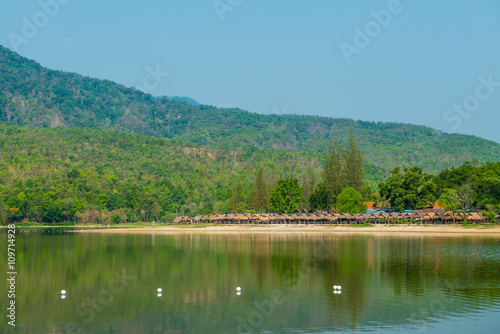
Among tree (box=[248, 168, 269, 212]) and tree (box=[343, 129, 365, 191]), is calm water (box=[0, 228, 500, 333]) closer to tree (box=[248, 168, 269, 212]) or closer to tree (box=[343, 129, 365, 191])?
tree (box=[343, 129, 365, 191])

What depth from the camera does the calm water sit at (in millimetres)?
24078

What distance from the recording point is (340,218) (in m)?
116

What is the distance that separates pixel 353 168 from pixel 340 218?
2128 centimetres

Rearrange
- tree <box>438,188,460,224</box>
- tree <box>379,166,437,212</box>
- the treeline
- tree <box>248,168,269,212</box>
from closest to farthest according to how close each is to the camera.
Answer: the treeline → tree <box>438,188,460,224</box> → tree <box>379,166,437,212</box> → tree <box>248,168,269,212</box>

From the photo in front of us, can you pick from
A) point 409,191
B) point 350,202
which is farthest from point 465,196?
point 350,202

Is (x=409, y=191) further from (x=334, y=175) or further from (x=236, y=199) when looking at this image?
(x=236, y=199)

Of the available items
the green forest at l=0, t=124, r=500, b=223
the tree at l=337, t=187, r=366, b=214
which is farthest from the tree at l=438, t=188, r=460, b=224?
the tree at l=337, t=187, r=366, b=214

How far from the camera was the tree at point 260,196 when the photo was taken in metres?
140

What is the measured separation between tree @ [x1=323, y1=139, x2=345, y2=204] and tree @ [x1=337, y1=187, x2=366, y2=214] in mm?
10153

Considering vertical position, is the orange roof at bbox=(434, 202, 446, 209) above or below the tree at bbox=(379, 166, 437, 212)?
below

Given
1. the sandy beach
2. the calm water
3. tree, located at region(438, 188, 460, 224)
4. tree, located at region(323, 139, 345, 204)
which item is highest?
tree, located at region(323, 139, 345, 204)

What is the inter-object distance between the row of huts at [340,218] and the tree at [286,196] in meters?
3.48

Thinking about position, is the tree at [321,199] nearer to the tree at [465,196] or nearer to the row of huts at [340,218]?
the row of huts at [340,218]

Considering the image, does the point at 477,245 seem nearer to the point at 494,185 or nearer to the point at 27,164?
the point at 494,185
